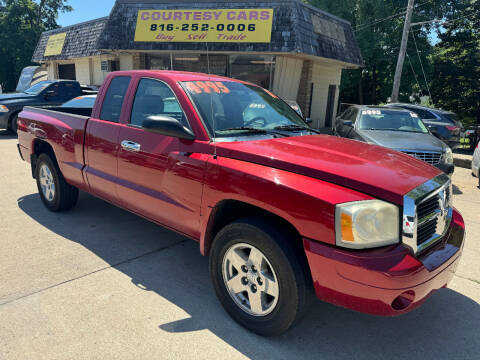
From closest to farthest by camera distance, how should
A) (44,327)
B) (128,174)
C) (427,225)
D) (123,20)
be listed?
1. (427,225)
2. (44,327)
3. (128,174)
4. (123,20)

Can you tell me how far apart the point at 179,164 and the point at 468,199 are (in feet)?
19.7

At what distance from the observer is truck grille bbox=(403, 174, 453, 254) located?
2.20m

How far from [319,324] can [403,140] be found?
5356 mm

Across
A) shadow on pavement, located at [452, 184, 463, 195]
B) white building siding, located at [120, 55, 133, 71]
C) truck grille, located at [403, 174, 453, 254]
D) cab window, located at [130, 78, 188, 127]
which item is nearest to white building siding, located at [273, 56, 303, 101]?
white building siding, located at [120, 55, 133, 71]

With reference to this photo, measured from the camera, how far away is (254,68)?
1477cm

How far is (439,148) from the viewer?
272 inches

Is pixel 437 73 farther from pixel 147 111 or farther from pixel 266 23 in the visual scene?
pixel 147 111

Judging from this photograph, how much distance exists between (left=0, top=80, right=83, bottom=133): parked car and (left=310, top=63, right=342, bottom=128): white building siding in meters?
9.84

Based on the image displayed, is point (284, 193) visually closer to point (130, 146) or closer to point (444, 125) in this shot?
point (130, 146)

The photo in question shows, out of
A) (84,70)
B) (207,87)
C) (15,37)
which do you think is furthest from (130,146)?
(15,37)

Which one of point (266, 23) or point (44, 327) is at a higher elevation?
point (266, 23)

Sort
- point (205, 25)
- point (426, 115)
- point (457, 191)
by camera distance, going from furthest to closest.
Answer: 1. point (205, 25)
2. point (426, 115)
3. point (457, 191)

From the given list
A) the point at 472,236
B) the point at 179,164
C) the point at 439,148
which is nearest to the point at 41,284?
the point at 179,164

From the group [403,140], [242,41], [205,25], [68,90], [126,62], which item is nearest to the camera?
[403,140]
